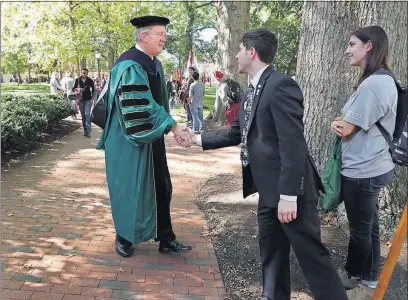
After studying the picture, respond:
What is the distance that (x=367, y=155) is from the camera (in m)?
2.80

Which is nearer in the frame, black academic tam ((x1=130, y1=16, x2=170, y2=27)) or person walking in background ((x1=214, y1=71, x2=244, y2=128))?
black academic tam ((x1=130, y1=16, x2=170, y2=27))

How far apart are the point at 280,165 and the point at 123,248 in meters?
1.99

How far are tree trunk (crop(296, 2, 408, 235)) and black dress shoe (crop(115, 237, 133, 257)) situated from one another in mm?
2175

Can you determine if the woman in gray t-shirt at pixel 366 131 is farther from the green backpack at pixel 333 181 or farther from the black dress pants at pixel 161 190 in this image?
the black dress pants at pixel 161 190

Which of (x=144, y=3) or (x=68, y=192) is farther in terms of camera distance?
(x=144, y=3)

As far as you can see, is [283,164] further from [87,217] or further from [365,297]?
[87,217]

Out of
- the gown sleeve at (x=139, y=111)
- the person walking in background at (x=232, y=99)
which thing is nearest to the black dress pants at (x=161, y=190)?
the gown sleeve at (x=139, y=111)

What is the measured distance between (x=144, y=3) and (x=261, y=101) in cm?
2678

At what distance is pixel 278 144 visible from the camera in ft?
8.36

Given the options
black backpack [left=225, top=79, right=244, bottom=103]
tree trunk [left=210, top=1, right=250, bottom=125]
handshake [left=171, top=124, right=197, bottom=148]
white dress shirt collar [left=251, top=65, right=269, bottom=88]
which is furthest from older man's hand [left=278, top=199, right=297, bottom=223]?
tree trunk [left=210, top=1, right=250, bottom=125]

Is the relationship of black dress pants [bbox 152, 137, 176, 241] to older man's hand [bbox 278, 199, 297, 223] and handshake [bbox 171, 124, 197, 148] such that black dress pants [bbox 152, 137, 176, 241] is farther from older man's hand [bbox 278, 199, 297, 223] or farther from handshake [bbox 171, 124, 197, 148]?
older man's hand [bbox 278, 199, 297, 223]

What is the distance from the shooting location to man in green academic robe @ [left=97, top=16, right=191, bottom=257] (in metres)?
3.45

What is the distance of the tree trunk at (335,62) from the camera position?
13.1 ft

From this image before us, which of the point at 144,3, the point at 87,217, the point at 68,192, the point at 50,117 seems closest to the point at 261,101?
the point at 87,217
